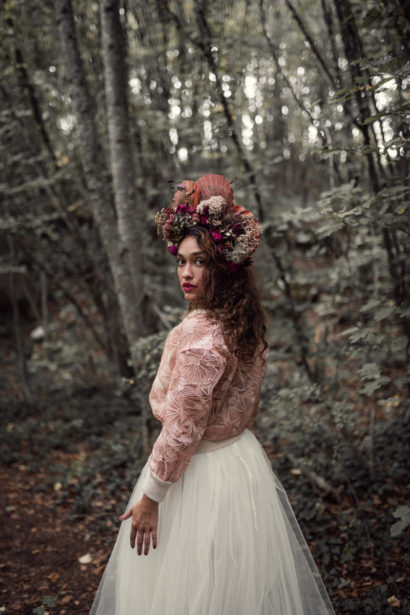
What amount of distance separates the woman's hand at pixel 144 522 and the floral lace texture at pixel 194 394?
142 millimetres

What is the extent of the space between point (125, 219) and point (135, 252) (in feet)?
1.02

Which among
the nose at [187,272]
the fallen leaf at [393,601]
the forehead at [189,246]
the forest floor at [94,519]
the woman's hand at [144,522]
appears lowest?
the fallen leaf at [393,601]

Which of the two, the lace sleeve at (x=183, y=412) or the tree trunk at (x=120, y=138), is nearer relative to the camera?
the lace sleeve at (x=183, y=412)

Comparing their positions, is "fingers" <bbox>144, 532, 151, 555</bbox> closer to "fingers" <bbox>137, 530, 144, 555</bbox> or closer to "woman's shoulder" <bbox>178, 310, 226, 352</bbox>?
"fingers" <bbox>137, 530, 144, 555</bbox>

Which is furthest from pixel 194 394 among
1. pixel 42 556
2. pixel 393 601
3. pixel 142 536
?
pixel 42 556

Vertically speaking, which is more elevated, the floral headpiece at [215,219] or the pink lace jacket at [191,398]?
the floral headpiece at [215,219]

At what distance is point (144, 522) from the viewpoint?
66.5 inches

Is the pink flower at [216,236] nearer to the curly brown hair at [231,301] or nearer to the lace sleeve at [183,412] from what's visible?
the curly brown hair at [231,301]

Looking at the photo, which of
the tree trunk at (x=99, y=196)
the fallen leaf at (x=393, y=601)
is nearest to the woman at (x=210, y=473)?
the fallen leaf at (x=393, y=601)

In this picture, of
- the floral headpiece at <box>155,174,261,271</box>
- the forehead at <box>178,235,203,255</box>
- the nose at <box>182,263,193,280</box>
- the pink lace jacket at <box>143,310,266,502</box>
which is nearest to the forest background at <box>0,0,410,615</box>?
the floral headpiece at <box>155,174,261,271</box>

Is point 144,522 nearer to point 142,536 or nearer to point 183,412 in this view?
point 142,536

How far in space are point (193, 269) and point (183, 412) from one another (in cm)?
60

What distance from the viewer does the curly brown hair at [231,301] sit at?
181 centimetres

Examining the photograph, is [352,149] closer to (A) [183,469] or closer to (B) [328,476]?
(A) [183,469]
